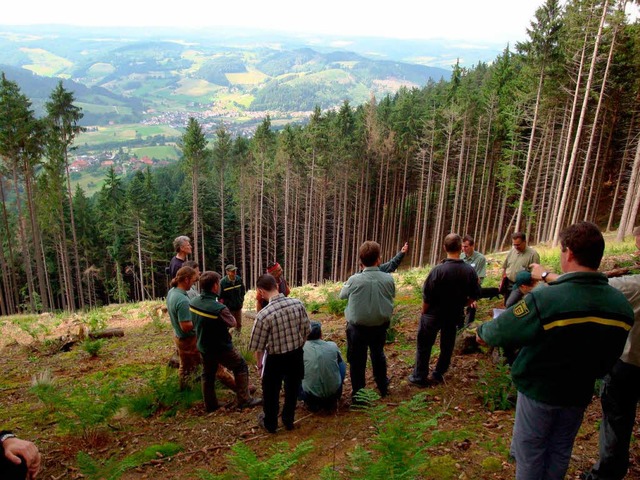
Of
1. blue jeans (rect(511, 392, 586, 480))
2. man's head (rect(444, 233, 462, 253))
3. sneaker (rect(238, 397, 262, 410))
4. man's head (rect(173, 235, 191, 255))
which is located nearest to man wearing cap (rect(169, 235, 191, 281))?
man's head (rect(173, 235, 191, 255))

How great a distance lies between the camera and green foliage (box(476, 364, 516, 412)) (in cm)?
570

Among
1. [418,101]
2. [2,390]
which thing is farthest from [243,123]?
[2,390]

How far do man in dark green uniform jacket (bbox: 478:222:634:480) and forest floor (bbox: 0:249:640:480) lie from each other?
1.01 meters

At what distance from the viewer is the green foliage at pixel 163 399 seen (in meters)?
6.75

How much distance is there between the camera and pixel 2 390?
8.63 meters

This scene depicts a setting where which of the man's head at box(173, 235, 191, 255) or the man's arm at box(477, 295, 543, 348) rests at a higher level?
the man's arm at box(477, 295, 543, 348)

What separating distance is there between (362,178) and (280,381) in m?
40.9

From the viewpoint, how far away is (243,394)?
6727 millimetres

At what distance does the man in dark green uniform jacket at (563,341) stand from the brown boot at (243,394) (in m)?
4.39

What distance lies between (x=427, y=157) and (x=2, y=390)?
41344 mm

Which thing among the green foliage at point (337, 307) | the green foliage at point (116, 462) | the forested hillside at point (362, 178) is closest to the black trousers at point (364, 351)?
the green foliage at point (116, 462)

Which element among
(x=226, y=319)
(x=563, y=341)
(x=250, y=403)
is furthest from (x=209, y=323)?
(x=563, y=341)

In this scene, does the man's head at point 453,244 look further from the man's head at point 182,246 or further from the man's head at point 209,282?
the man's head at point 182,246

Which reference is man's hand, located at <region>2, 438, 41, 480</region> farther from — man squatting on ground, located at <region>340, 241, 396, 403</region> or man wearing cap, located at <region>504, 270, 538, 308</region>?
man squatting on ground, located at <region>340, 241, 396, 403</region>
